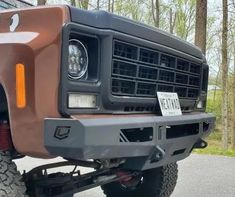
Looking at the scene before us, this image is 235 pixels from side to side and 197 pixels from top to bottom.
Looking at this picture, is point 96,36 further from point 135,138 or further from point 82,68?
point 135,138

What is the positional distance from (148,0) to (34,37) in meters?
21.1

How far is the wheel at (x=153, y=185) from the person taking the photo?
4531 millimetres

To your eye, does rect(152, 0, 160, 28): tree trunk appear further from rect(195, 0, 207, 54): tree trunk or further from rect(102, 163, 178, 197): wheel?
rect(102, 163, 178, 197): wheel

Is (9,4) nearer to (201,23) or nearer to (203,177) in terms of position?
(203,177)

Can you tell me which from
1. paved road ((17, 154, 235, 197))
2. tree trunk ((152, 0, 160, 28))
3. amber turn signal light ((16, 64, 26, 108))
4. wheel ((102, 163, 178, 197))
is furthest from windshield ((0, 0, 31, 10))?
tree trunk ((152, 0, 160, 28))

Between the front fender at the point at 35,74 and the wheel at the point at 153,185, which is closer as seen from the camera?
the front fender at the point at 35,74

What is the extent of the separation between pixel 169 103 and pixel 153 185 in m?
1.21

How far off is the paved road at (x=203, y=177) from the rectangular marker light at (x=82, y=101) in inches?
84.2

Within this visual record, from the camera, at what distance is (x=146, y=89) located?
3441 millimetres

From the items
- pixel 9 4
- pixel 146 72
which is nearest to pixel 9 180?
pixel 146 72

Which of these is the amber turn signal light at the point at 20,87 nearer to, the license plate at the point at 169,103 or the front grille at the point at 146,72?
the front grille at the point at 146,72

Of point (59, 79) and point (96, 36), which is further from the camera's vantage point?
point (96, 36)

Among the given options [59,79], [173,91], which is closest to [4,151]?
[59,79]

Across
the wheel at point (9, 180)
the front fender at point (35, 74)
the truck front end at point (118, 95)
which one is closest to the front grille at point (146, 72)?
the truck front end at point (118, 95)
